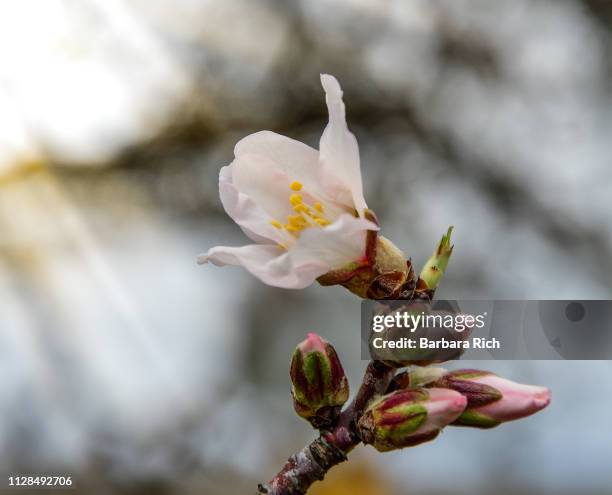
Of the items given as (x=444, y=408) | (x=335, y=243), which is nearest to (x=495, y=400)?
(x=444, y=408)

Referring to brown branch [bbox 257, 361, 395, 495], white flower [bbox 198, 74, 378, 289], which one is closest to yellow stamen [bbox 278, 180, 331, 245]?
white flower [bbox 198, 74, 378, 289]

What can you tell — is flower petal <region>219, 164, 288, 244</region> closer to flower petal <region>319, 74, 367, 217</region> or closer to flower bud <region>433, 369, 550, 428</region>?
flower petal <region>319, 74, 367, 217</region>

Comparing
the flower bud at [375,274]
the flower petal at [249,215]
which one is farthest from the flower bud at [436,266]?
the flower petal at [249,215]

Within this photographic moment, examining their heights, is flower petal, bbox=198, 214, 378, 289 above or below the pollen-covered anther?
below

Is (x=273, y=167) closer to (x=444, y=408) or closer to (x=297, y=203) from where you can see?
(x=297, y=203)

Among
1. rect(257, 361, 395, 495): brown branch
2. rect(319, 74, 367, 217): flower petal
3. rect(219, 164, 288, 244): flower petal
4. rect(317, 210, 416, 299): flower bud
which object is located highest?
rect(319, 74, 367, 217): flower petal
